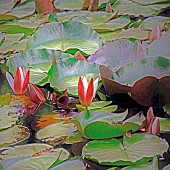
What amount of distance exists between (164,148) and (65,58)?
1.55ft

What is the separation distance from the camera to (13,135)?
1101 millimetres

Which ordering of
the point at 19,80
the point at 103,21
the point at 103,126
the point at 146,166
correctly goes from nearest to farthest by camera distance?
the point at 146,166
the point at 103,126
the point at 19,80
the point at 103,21

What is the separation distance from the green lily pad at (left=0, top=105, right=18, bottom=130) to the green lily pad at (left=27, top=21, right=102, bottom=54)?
1.21 feet

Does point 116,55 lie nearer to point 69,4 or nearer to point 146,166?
point 146,166

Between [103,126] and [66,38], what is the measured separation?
60 centimetres

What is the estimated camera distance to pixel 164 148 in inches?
39.9

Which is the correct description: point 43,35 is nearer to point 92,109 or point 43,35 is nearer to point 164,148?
point 92,109

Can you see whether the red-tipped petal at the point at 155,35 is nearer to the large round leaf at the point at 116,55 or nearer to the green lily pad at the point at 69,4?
the large round leaf at the point at 116,55

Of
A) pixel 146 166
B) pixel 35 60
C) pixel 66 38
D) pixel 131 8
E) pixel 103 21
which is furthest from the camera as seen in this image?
pixel 131 8

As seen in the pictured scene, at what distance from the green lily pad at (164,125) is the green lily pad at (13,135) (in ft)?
1.03

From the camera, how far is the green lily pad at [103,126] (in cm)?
106

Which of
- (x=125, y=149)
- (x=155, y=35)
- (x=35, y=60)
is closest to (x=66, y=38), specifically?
(x=35, y=60)

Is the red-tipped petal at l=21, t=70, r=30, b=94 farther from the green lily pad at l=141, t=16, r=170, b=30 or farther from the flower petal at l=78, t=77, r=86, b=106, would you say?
the green lily pad at l=141, t=16, r=170, b=30

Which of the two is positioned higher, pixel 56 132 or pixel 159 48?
pixel 159 48
